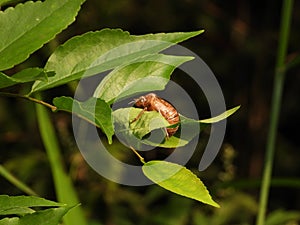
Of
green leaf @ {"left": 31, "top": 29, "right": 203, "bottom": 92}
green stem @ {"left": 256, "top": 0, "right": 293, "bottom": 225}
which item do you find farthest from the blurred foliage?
green leaf @ {"left": 31, "top": 29, "right": 203, "bottom": 92}

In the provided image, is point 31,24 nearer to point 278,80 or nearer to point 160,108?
point 160,108

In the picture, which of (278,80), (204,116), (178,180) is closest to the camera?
(178,180)

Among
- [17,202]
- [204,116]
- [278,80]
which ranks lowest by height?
[17,202]

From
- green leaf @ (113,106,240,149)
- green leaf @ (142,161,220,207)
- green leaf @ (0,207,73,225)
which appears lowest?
green leaf @ (0,207,73,225)

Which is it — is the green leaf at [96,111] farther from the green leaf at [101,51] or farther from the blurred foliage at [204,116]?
the blurred foliage at [204,116]

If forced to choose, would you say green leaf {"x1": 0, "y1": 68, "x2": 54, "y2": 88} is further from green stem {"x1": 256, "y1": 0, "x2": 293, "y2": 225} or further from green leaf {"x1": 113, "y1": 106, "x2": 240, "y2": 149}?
green stem {"x1": 256, "y1": 0, "x2": 293, "y2": 225}

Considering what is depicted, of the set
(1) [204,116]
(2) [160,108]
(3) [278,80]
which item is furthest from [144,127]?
(1) [204,116]

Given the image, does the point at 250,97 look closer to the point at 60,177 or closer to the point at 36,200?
the point at 60,177

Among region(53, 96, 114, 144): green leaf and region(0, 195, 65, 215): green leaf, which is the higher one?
region(53, 96, 114, 144): green leaf
